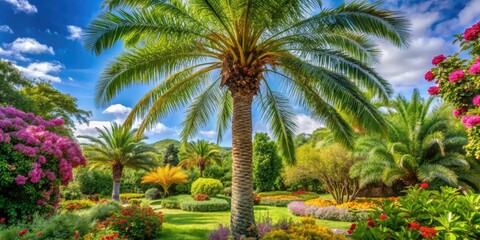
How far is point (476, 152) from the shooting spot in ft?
25.1

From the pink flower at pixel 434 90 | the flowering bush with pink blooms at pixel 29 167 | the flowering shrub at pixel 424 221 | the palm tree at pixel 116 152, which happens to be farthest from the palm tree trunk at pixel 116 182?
the flowering shrub at pixel 424 221

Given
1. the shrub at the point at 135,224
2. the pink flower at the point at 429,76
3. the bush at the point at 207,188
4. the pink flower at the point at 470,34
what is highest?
the pink flower at the point at 470,34

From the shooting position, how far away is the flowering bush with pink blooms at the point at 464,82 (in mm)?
7549

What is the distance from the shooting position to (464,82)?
26.3 ft

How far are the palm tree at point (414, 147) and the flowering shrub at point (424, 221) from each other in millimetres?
10878

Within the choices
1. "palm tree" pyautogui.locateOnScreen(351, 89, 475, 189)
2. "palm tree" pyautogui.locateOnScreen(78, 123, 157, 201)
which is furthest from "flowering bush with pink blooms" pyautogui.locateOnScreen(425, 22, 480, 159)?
"palm tree" pyautogui.locateOnScreen(78, 123, 157, 201)

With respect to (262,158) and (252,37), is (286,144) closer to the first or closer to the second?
(252,37)

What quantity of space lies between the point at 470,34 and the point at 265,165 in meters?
21.1

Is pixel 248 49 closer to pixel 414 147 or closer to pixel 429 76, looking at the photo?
pixel 429 76

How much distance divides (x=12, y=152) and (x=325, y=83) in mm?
8829

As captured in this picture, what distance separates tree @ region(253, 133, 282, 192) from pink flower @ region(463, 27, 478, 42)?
20.8 m

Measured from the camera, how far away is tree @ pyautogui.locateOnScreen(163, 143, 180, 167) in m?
39.4

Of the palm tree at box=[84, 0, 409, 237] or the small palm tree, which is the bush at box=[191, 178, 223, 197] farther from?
the palm tree at box=[84, 0, 409, 237]

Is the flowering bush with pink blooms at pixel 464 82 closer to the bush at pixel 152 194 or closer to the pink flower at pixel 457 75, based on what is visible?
the pink flower at pixel 457 75
